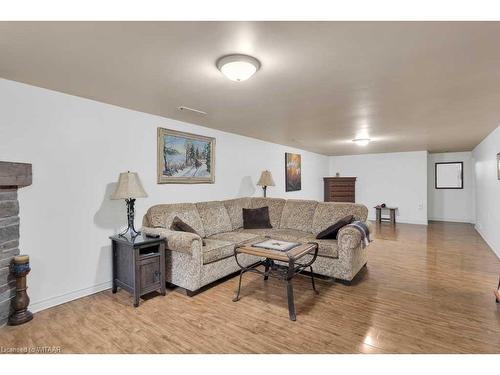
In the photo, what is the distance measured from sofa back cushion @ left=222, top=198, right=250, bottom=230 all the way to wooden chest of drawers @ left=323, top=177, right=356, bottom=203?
4.76 meters

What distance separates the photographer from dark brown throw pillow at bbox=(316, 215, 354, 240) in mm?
3380

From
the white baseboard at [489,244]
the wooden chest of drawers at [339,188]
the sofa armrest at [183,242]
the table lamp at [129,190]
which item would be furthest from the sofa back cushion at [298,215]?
the wooden chest of drawers at [339,188]

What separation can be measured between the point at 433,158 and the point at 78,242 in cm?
929

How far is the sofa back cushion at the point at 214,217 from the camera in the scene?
3.85 meters

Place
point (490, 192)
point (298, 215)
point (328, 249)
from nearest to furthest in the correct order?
point (328, 249)
point (298, 215)
point (490, 192)

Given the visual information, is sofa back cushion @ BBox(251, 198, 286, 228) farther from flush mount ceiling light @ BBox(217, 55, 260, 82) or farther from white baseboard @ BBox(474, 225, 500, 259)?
white baseboard @ BBox(474, 225, 500, 259)

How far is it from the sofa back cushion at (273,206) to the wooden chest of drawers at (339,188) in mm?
4419

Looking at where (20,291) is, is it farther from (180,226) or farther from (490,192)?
(490,192)

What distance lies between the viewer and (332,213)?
3924mm

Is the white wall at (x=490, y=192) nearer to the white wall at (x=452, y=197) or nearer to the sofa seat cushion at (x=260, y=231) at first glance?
the white wall at (x=452, y=197)

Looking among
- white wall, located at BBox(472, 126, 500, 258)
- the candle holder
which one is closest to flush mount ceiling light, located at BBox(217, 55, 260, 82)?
the candle holder

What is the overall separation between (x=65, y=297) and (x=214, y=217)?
6.59ft

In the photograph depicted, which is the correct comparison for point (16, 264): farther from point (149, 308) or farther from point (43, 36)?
point (43, 36)

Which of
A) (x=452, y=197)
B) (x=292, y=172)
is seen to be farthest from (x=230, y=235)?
(x=452, y=197)
